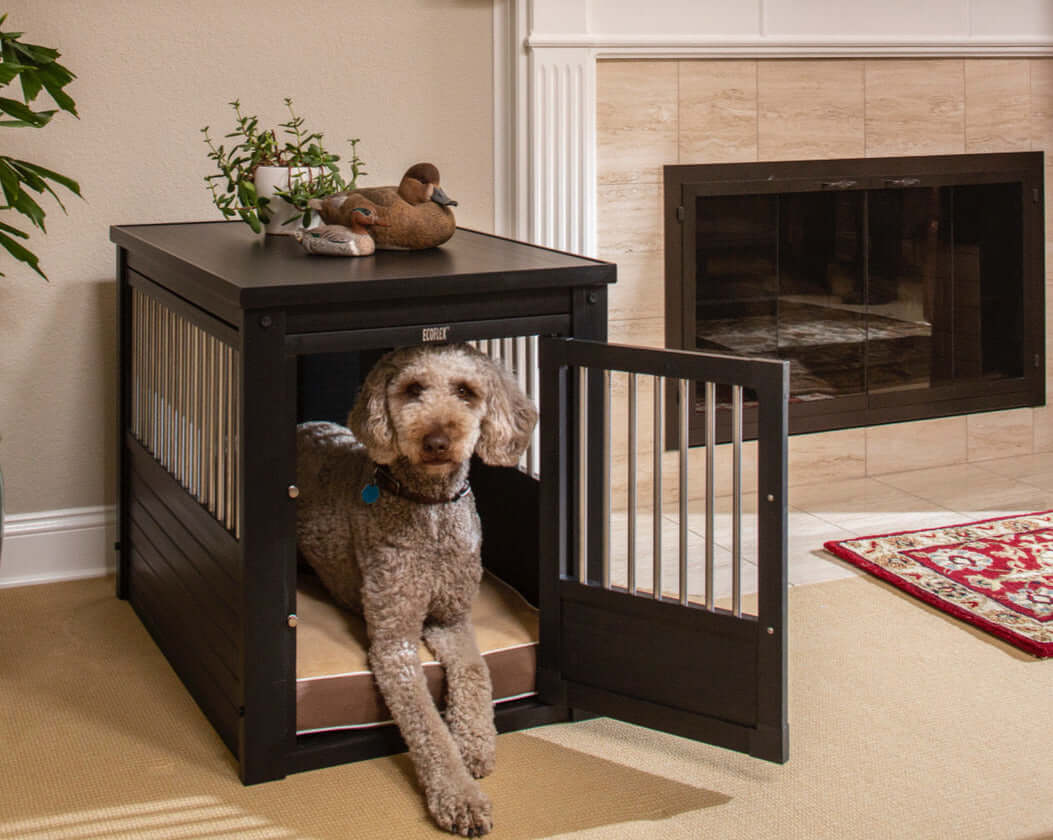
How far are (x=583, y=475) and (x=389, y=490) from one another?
1.10 feet

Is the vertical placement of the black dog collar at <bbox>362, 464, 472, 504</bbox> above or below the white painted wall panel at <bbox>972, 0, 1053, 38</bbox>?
below

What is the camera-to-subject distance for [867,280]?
160 inches

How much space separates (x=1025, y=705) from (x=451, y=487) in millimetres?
1161

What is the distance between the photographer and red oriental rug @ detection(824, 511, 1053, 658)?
2.89 metres

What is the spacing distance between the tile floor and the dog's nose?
1113mm

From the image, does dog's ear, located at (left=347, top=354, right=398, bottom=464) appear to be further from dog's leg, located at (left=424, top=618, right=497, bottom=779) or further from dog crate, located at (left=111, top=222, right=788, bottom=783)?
dog's leg, located at (left=424, top=618, right=497, bottom=779)

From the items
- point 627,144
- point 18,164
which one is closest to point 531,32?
point 627,144

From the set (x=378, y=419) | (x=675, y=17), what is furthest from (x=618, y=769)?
(x=675, y=17)

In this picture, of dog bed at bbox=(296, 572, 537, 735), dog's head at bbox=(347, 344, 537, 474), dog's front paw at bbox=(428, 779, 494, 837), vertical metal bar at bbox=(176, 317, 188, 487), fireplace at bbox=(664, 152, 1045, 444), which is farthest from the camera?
fireplace at bbox=(664, 152, 1045, 444)

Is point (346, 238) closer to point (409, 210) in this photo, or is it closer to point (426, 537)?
point (409, 210)

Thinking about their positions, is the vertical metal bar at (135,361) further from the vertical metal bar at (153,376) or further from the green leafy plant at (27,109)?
the green leafy plant at (27,109)

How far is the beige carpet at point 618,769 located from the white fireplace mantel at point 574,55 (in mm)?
1349

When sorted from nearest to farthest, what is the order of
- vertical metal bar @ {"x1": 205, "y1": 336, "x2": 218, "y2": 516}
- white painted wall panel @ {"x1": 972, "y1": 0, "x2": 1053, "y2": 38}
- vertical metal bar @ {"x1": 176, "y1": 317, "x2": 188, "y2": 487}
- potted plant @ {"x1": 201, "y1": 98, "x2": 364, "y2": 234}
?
vertical metal bar @ {"x1": 205, "y1": 336, "x2": 218, "y2": 516}
vertical metal bar @ {"x1": 176, "y1": 317, "x2": 188, "y2": 487}
potted plant @ {"x1": 201, "y1": 98, "x2": 364, "y2": 234}
white painted wall panel @ {"x1": 972, "y1": 0, "x2": 1053, "y2": 38}

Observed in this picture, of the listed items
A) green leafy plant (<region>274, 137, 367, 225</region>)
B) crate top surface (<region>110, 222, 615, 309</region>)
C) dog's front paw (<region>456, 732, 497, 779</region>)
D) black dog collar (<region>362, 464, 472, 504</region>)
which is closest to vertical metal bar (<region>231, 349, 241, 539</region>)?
crate top surface (<region>110, 222, 615, 309</region>)
